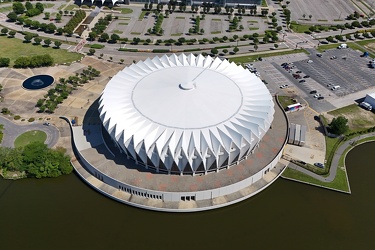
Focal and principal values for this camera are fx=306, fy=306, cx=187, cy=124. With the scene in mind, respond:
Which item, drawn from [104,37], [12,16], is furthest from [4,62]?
[12,16]

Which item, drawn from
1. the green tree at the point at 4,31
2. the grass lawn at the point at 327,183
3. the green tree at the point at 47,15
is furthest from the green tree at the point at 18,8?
the grass lawn at the point at 327,183

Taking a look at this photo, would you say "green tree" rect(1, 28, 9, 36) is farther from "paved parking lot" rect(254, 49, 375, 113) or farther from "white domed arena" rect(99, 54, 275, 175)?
"paved parking lot" rect(254, 49, 375, 113)

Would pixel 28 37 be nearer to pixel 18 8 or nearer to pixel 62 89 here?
pixel 18 8

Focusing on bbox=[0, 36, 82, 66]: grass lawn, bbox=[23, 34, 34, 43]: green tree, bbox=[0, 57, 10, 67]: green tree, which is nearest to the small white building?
bbox=[0, 36, 82, 66]: grass lawn

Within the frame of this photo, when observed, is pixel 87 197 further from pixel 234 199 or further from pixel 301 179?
pixel 301 179

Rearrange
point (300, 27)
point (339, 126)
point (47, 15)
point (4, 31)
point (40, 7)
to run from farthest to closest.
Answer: point (40, 7), point (47, 15), point (300, 27), point (4, 31), point (339, 126)

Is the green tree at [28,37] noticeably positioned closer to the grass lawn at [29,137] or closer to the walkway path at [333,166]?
the grass lawn at [29,137]

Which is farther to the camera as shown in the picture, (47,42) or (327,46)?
(327,46)
